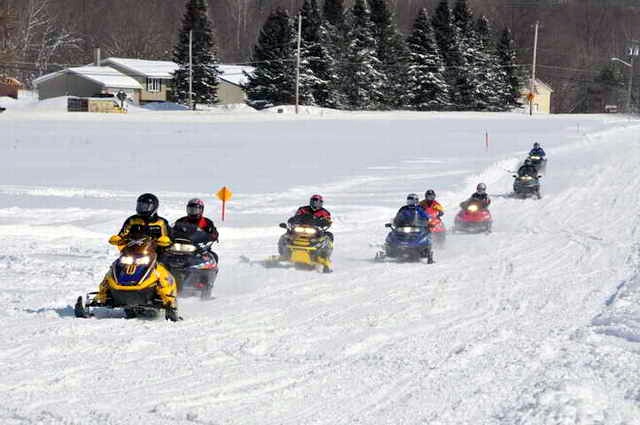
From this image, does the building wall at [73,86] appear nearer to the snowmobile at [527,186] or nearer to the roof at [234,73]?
the roof at [234,73]

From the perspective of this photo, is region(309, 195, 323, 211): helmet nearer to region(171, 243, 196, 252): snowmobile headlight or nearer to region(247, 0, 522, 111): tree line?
region(171, 243, 196, 252): snowmobile headlight

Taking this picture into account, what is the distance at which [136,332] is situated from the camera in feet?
29.4

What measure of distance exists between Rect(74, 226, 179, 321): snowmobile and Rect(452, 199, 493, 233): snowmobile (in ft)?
39.8

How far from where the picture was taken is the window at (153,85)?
79625 millimetres

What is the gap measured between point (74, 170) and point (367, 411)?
25.2m

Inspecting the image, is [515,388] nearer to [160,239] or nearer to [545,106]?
[160,239]

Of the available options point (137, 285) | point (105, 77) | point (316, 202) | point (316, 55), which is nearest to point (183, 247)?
point (137, 285)

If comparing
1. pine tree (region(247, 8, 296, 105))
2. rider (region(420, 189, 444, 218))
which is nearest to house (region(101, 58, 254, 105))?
pine tree (region(247, 8, 296, 105))

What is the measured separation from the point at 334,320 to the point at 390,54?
224 feet

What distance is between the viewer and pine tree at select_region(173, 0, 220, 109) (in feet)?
232

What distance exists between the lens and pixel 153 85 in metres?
80.3

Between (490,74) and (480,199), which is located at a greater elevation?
(490,74)

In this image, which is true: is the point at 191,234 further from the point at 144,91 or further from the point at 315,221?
the point at 144,91

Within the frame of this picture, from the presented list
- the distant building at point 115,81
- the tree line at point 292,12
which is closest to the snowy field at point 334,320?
the distant building at point 115,81
